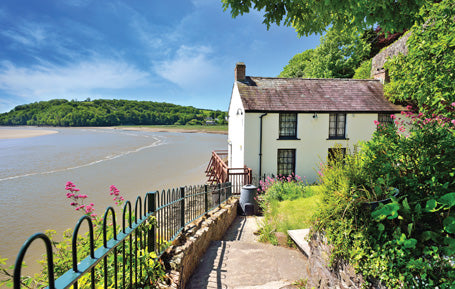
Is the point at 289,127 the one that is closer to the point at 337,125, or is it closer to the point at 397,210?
the point at 337,125

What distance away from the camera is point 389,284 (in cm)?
234

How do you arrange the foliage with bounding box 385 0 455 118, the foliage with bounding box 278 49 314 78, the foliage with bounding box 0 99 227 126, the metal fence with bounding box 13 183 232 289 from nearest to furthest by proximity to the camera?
the metal fence with bounding box 13 183 232 289, the foliage with bounding box 385 0 455 118, the foliage with bounding box 278 49 314 78, the foliage with bounding box 0 99 227 126

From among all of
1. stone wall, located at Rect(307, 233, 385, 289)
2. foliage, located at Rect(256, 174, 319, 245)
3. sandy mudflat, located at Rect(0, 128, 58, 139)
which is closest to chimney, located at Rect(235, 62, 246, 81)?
foliage, located at Rect(256, 174, 319, 245)

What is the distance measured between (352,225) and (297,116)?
44.2 ft

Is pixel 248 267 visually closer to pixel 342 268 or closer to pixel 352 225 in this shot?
pixel 342 268

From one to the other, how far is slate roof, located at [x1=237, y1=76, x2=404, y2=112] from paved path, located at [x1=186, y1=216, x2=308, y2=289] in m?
10.1

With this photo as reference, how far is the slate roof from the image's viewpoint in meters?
15.5

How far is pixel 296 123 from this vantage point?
1570 centimetres

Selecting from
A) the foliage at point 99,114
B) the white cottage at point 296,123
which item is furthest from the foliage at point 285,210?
the foliage at point 99,114

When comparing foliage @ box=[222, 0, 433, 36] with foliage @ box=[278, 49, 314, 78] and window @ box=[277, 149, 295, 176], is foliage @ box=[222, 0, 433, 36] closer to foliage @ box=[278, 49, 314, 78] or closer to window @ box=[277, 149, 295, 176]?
window @ box=[277, 149, 295, 176]

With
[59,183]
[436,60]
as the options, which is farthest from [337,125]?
[59,183]

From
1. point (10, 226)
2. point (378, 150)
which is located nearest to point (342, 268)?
point (378, 150)

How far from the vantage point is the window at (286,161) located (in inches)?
624

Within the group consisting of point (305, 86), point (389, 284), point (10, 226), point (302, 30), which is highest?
point (305, 86)
